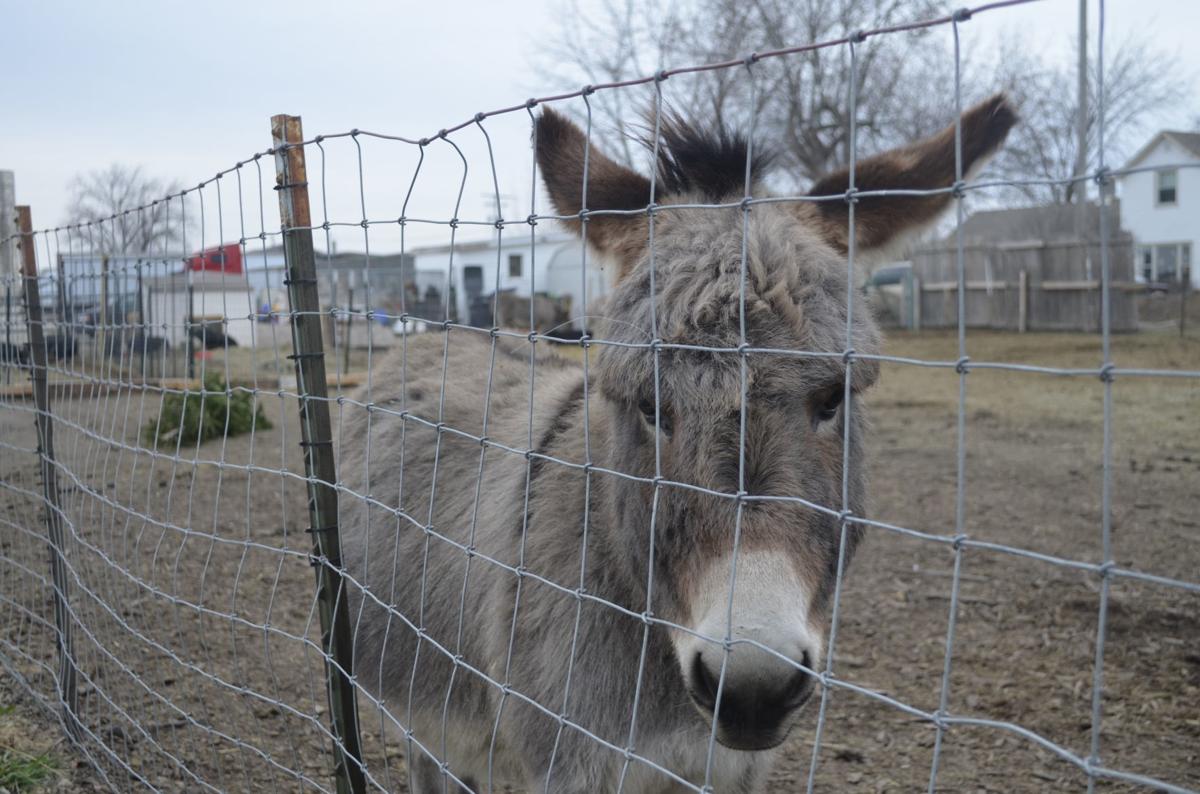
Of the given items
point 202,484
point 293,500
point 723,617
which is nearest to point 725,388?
point 723,617

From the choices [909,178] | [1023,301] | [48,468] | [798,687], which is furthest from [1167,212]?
[798,687]

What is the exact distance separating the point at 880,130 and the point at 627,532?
21.7 m

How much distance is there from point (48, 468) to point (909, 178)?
13.2ft

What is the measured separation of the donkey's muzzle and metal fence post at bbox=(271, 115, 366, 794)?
129 centimetres

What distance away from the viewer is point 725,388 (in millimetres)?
1854

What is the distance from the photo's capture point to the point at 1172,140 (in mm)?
33469

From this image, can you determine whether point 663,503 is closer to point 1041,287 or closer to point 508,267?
point 1041,287

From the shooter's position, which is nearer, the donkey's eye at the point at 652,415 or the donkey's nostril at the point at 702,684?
the donkey's nostril at the point at 702,684

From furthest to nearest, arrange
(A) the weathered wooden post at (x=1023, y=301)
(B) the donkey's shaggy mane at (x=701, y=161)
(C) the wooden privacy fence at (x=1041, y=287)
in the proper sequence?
(A) the weathered wooden post at (x=1023, y=301)
(C) the wooden privacy fence at (x=1041, y=287)
(B) the donkey's shaggy mane at (x=701, y=161)

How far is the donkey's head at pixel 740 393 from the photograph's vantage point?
5.42 feet

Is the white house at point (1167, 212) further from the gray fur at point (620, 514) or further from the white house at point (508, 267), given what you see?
the gray fur at point (620, 514)

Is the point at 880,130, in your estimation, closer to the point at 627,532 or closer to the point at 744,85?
the point at 744,85

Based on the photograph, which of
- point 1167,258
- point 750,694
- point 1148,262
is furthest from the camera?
point 1167,258

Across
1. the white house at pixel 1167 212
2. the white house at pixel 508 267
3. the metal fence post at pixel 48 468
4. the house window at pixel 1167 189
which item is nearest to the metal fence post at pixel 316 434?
the metal fence post at pixel 48 468
